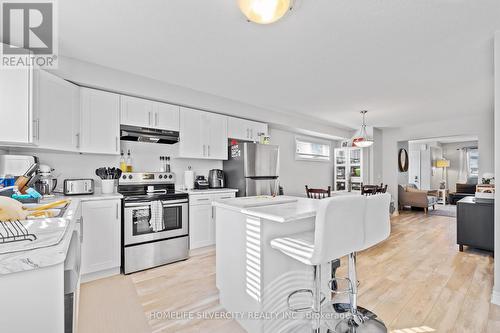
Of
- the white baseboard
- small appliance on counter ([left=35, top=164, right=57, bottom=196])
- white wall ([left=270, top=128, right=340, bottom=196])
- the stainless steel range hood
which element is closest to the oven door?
small appliance on counter ([left=35, top=164, right=57, bottom=196])

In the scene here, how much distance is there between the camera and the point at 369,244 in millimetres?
1607

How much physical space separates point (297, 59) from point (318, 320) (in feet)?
7.99

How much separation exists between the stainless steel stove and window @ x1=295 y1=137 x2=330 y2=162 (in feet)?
11.4

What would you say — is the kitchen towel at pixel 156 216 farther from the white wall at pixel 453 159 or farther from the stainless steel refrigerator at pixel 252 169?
the white wall at pixel 453 159

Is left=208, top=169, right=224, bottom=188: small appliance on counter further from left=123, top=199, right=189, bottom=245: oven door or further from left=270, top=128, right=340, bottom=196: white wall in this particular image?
left=270, top=128, right=340, bottom=196: white wall

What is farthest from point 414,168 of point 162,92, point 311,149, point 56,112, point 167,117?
point 56,112

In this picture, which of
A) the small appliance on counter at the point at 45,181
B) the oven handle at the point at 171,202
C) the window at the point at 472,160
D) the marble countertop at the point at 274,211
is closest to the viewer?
the marble countertop at the point at 274,211

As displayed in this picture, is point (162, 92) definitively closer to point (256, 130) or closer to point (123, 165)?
point (123, 165)

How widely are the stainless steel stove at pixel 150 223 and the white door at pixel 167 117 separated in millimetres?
699

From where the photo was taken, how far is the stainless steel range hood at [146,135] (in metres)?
3.13

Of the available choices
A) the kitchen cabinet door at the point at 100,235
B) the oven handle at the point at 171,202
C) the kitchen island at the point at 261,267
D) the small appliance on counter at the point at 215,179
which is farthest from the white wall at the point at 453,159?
the kitchen cabinet door at the point at 100,235

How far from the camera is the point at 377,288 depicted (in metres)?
2.40

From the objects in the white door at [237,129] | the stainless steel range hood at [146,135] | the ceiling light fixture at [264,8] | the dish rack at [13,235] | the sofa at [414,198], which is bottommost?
the sofa at [414,198]

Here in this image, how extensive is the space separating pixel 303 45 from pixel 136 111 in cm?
225
